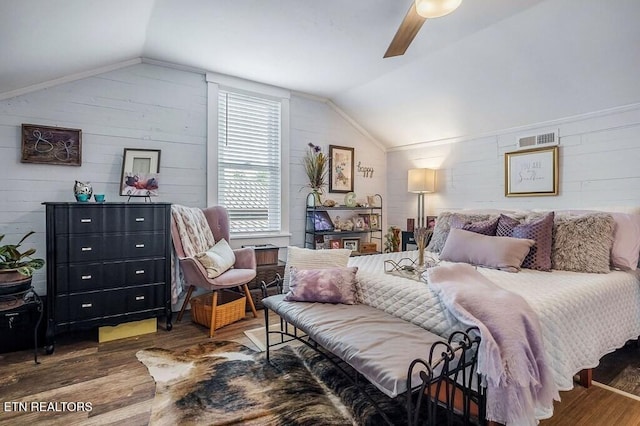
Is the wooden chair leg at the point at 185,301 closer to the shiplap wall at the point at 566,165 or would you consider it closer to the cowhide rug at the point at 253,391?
the cowhide rug at the point at 253,391

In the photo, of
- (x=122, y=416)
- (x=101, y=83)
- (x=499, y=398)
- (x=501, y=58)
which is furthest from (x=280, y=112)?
(x=499, y=398)

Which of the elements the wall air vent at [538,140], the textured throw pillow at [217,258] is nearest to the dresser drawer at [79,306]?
the textured throw pillow at [217,258]

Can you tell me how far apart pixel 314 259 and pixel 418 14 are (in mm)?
→ 1714

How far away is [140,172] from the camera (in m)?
3.20

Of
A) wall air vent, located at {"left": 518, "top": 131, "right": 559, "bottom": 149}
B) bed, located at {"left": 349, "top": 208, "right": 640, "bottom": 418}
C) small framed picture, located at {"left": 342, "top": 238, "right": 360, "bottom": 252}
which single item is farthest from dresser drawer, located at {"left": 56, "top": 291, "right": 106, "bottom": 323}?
wall air vent, located at {"left": 518, "top": 131, "right": 559, "bottom": 149}

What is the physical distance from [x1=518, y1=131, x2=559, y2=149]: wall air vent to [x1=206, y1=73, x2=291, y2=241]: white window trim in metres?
2.61

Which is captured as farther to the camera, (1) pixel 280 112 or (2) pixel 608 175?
(1) pixel 280 112

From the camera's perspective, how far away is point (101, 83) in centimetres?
309

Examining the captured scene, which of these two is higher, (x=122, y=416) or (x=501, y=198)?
(x=501, y=198)

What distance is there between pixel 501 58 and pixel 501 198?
1.48 m

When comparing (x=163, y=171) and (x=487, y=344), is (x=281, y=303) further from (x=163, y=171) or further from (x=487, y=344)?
(x=163, y=171)

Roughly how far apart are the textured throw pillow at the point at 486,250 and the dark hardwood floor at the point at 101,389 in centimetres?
87

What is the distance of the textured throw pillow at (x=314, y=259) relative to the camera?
2.50 meters

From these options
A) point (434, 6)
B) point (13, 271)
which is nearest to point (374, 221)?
point (434, 6)
